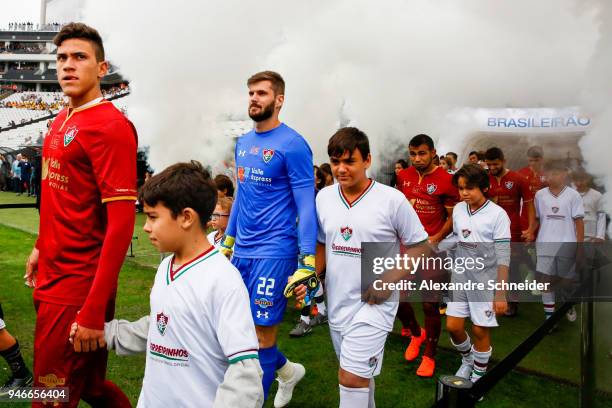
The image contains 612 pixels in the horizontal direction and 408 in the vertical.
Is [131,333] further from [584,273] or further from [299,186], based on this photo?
[584,273]

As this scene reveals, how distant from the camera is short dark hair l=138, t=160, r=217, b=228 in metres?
1.71

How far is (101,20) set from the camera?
17438 mm

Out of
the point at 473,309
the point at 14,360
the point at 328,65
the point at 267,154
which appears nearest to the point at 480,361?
the point at 473,309

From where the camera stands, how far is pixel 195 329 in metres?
1.65

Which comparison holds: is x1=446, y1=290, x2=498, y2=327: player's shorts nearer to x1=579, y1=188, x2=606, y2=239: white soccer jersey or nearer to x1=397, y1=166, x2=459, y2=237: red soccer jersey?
x1=397, y1=166, x2=459, y2=237: red soccer jersey

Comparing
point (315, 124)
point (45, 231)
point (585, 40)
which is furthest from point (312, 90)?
point (45, 231)

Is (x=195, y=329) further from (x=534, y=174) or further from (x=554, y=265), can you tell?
(x=534, y=174)

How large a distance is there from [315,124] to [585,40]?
23.8 ft

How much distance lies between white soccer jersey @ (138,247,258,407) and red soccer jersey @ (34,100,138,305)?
0.55 meters

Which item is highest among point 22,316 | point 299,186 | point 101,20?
point 101,20

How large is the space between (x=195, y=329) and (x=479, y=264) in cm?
268

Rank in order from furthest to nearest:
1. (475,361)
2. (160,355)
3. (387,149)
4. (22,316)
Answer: (387,149)
(22,316)
(475,361)
(160,355)

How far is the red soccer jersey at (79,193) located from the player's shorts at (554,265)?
4633mm

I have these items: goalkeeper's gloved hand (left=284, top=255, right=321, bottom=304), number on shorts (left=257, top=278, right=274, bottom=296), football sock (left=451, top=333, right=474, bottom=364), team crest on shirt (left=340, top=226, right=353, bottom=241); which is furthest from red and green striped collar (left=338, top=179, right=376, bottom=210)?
football sock (left=451, top=333, right=474, bottom=364)
